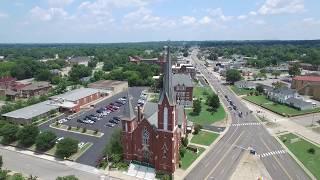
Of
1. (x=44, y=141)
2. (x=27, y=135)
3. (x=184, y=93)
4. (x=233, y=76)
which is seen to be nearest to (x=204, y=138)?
(x=184, y=93)

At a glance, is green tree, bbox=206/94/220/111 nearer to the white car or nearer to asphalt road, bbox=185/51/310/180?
asphalt road, bbox=185/51/310/180

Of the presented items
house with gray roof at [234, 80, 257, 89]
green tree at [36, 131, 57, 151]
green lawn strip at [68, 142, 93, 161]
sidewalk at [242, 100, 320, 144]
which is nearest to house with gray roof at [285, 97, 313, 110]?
sidewalk at [242, 100, 320, 144]

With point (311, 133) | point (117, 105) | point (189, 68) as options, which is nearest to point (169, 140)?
point (311, 133)

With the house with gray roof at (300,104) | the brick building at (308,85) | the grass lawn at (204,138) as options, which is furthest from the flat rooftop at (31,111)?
the brick building at (308,85)

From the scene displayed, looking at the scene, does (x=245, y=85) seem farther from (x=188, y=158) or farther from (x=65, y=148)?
(x=65, y=148)

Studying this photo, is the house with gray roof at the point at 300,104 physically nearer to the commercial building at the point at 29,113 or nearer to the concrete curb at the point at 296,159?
the concrete curb at the point at 296,159
